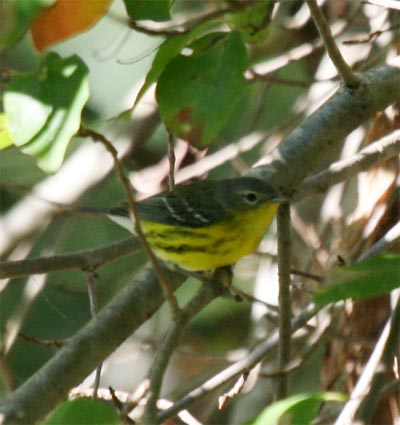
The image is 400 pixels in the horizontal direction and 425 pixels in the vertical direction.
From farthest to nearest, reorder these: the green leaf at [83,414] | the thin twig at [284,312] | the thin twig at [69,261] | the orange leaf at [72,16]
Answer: the thin twig at [69,261]
the thin twig at [284,312]
the orange leaf at [72,16]
the green leaf at [83,414]

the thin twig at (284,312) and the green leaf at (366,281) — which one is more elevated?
the green leaf at (366,281)

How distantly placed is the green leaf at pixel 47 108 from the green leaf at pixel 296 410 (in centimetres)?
73

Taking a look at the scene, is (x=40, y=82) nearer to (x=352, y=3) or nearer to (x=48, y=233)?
(x=352, y=3)

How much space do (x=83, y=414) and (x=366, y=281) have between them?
21.4 inches

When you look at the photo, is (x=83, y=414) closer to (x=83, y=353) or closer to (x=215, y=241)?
(x=83, y=353)

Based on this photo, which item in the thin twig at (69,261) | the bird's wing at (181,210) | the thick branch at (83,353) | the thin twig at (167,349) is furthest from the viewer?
the bird's wing at (181,210)

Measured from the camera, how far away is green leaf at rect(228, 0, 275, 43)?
2.62 metres

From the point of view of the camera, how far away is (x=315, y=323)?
12.7ft

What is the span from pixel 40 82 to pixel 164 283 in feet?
2.22

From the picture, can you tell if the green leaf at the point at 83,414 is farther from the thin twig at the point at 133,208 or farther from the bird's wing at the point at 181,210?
the bird's wing at the point at 181,210

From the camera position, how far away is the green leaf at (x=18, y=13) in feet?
5.40

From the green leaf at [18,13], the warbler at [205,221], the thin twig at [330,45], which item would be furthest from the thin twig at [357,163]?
the green leaf at [18,13]

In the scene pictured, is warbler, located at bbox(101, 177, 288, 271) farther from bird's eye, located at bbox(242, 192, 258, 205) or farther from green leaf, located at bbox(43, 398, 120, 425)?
green leaf, located at bbox(43, 398, 120, 425)

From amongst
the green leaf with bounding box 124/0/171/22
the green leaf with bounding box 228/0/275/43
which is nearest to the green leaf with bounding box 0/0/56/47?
the green leaf with bounding box 124/0/171/22
